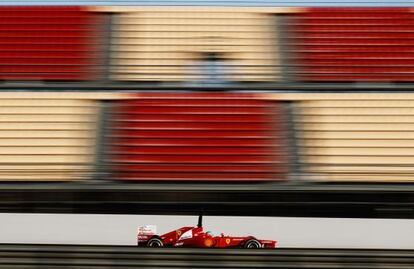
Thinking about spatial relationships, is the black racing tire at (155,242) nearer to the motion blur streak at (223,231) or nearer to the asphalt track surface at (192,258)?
the motion blur streak at (223,231)

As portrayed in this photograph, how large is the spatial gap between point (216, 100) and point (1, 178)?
2412mm

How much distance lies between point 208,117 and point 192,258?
217 cm

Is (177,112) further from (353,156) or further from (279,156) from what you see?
(353,156)

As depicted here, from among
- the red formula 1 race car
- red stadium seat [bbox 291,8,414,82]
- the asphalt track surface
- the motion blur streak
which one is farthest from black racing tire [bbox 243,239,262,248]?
the asphalt track surface

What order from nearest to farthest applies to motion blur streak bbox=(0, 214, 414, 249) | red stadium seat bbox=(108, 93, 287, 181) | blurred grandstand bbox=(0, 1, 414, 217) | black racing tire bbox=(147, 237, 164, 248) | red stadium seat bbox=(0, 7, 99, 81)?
blurred grandstand bbox=(0, 1, 414, 217) < red stadium seat bbox=(108, 93, 287, 181) < red stadium seat bbox=(0, 7, 99, 81) < black racing tire bbox=(147, 237, 164, 248) < motion blur streak bbox=(0, 214, 414, 249)

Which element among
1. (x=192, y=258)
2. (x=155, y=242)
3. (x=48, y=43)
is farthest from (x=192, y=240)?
(x=192, y=258)

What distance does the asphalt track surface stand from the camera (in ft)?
10.9

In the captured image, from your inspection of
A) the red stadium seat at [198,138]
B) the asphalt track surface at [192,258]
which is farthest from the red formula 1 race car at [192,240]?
Answer: the asphalt track surface at [192,258]

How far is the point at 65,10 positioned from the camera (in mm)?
6762

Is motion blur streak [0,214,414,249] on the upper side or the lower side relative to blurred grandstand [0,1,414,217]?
upper

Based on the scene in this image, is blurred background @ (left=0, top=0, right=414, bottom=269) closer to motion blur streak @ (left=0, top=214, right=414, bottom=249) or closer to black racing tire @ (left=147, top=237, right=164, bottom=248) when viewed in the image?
black racing tire @ (left=147, top=237, right=164, bottom=248)

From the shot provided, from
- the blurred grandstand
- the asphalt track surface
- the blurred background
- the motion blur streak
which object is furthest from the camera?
the motion blur streak

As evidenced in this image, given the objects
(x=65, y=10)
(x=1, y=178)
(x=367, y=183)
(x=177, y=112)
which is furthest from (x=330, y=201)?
(x=65, y=10)

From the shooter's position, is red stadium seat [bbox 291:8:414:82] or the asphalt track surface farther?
red stadium seat [bbox 291:8:414:82]
